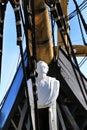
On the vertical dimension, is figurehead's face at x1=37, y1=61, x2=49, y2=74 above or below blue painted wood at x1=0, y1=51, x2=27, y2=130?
above

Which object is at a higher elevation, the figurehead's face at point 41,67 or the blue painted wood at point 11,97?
the figurehead's face at point 41,67

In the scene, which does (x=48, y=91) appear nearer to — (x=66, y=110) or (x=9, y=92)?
(x=66, y=110)

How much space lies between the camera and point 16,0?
2268 millimetres

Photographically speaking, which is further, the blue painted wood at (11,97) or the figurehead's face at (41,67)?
the blue painted wood at (11,97)

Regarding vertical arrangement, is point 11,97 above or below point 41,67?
below

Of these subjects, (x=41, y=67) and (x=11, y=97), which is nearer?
(x=41, y=67)

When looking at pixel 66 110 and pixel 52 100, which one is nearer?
pixel 52 100

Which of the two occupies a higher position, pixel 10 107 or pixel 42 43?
pixel 42 43

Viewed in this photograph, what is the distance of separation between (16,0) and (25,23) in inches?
4.8

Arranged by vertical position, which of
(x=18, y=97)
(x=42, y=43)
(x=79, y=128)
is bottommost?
(x=79, y=128)

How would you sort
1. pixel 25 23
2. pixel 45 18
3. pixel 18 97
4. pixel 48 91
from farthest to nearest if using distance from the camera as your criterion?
pixel 18 97 → pixel 45 18 → pixel 48 91 → pixel 25 23

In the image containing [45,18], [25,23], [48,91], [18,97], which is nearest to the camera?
[25,23]

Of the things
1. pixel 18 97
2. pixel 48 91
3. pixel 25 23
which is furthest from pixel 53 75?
pixel 25 23

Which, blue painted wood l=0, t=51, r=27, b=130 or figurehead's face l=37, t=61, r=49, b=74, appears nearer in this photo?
figurehead's face l=37, t=61, r=49, b=74
